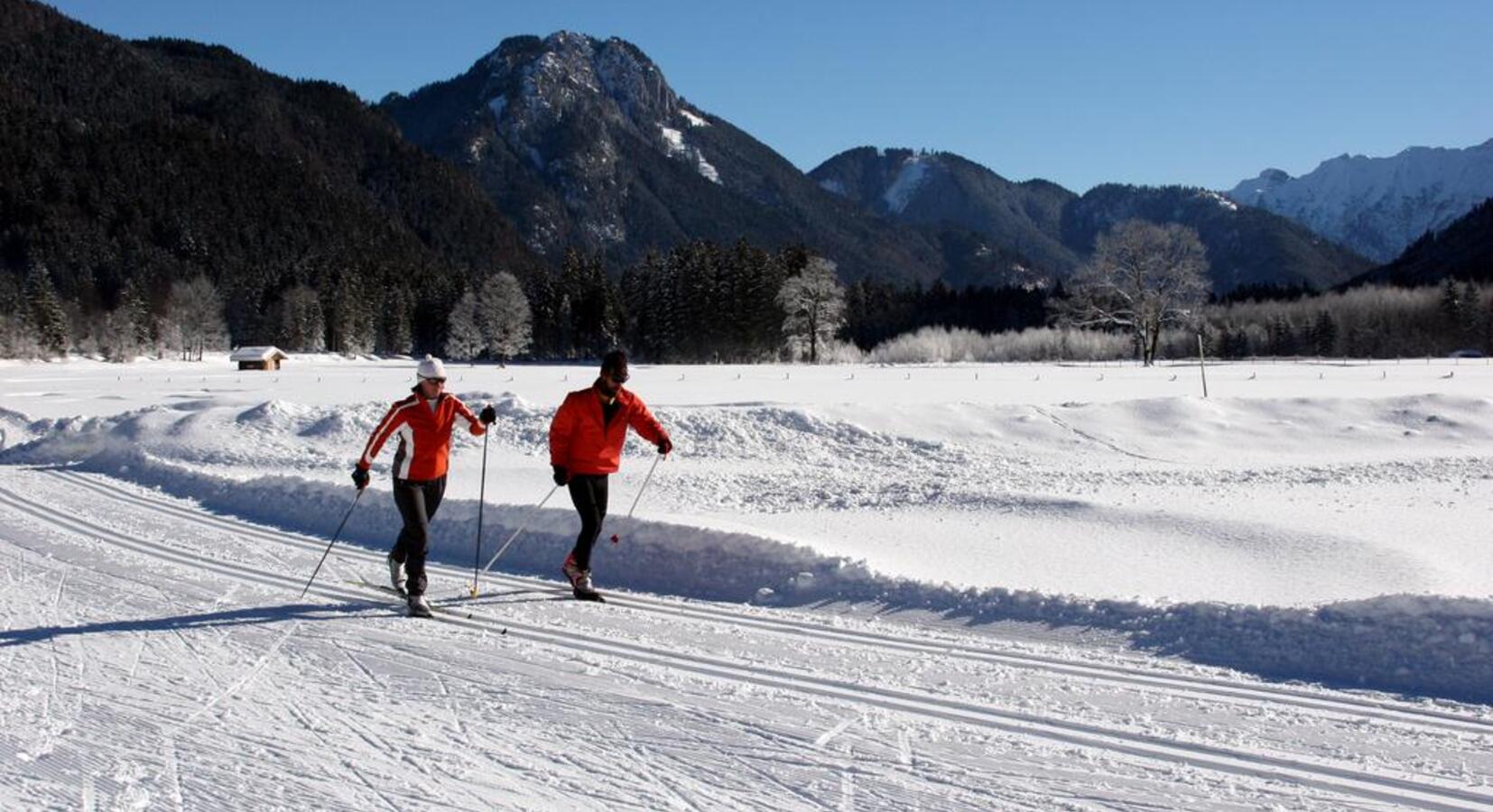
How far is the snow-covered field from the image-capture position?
14.3 feet

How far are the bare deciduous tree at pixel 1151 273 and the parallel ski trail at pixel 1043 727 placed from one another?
53.6 meters

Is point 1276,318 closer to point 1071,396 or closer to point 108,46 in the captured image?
point 1071,396

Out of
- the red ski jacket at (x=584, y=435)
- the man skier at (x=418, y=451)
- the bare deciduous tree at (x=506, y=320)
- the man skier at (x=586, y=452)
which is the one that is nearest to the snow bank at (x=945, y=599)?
the man skier at (x=586, y=452)

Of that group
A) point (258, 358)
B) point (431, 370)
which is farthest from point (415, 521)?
point (258, 358)

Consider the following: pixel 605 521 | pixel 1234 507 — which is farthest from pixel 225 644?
pixel 1234 507

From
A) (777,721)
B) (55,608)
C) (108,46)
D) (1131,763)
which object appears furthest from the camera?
(108,46)

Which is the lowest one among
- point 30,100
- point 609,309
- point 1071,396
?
point 1071,396

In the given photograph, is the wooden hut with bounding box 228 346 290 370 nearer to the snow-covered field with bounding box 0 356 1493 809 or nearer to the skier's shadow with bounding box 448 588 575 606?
the snow-covered field with bounding box 0 356 1493 809

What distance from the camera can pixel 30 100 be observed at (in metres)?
164

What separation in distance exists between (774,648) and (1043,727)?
6.49 ft

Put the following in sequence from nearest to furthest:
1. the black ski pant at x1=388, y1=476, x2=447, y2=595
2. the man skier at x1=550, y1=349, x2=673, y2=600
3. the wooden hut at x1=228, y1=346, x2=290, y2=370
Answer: the black ski pant at x1=388, y1=476, x2=447, y2=595 < the man skier at x1=550, y1=349, x2=673, y2=600 < the wooden hut at x1=228, y1=346, x2=290, y2=370

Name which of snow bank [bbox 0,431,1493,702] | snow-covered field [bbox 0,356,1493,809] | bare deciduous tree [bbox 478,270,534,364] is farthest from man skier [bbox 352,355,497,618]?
bare deciduous tree [bbox 478,270,534,364]

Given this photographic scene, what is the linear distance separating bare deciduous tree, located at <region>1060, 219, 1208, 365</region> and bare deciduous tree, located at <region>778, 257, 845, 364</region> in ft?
57.9

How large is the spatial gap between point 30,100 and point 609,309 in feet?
484
